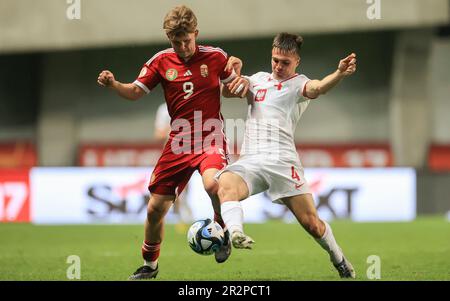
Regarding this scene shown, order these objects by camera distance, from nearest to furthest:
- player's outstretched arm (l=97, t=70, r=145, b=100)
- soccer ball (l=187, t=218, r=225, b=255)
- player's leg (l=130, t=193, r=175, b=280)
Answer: player's outstretched arm (l=97, t=70, r=145, b=100) → soccer ball (l=187, t=218, r=225, b=255) → player's leg (l=130, t=193, r=175, b=280)

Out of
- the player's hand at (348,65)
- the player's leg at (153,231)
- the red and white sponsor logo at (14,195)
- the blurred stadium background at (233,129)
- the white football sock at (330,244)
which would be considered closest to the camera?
the player's hand at (348,65)

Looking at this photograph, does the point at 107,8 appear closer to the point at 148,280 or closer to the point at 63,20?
the point at 63,20

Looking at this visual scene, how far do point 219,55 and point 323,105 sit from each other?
47.1 ft

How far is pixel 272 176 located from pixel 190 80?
964mm

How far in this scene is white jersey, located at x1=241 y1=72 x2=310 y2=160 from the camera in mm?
6840

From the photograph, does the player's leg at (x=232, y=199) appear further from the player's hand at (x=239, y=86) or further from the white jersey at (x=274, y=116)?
the player's hand at (x=239, y=86)

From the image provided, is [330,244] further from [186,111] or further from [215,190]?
[186,111]

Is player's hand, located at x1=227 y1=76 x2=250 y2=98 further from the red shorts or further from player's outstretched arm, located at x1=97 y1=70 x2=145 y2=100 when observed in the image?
player's outstretched arm, located at x1=97 y1=70 x2=145 y2=100

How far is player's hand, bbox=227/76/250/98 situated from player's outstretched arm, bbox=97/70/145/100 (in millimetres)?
720

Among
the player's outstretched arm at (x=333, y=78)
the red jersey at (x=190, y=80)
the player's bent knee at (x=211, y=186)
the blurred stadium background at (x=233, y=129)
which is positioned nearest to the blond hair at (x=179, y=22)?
the red jersey at (x=190, y=80)

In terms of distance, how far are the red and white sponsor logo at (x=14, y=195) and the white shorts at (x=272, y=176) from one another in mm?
9483

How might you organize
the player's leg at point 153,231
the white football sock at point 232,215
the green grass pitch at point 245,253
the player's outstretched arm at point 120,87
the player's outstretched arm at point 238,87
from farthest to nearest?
the green grass pitch at point 245,253
the player's leg at point 153,231
the player's outstretched arm at point 238,87
the player's outstretched arm at point 120,87
the white football sock at point 232,215

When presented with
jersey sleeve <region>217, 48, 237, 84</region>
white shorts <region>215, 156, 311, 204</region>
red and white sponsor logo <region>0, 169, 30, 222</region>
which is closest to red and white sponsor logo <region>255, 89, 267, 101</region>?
jersey sleeve <region>217, 48, 237, 84</region>

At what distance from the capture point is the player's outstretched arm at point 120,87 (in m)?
6.50
